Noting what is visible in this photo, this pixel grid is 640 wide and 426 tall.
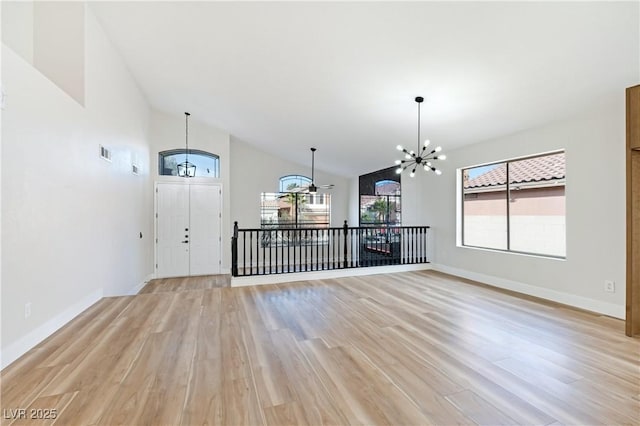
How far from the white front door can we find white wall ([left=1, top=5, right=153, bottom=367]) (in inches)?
73.1

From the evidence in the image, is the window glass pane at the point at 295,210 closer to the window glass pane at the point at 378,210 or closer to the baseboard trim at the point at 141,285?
the window glass pane at the point at 378,210

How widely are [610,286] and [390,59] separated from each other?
4.17 meters

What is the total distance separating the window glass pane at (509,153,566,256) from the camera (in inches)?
178

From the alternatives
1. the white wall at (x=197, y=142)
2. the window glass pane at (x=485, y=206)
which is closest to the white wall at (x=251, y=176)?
the white wall at (x=197, y=142)

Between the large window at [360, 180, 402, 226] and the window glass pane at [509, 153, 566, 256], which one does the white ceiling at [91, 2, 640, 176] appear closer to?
the window glass pane at [509, 153, 566, 256]

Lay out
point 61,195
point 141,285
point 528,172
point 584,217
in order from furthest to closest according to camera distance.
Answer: point 141,285 < point 528,172 < point 584,217 < point 61,195

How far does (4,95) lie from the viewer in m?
2.41

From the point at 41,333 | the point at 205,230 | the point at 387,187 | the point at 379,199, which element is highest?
the point at 387,187

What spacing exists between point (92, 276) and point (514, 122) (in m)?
6.79

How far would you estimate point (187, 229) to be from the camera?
25.0 ft

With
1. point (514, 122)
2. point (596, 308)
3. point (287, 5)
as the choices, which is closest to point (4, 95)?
point (287, 5)

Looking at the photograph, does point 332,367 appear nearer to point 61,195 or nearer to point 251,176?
point 61,195

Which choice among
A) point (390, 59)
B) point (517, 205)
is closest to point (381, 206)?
point (517, 205)

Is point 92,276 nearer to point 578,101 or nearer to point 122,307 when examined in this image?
point 122,307
